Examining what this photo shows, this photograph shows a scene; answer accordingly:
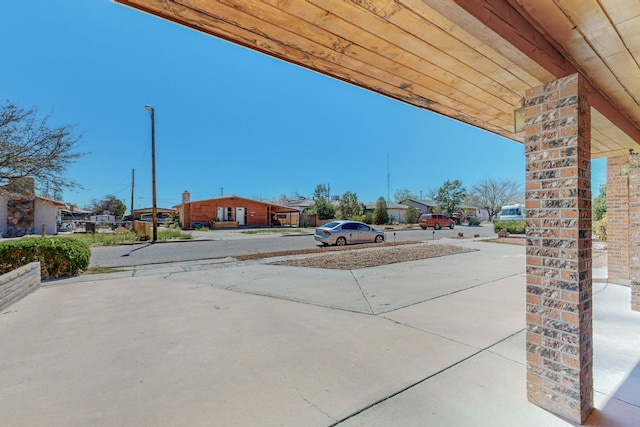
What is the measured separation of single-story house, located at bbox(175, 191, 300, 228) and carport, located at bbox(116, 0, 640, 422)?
2993cm

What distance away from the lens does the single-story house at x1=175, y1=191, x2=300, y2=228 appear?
3058cm

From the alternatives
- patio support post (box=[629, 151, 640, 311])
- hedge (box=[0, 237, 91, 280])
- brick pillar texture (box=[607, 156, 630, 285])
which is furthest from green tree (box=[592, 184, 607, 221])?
hedge (box=[0, 237, 91, 280])

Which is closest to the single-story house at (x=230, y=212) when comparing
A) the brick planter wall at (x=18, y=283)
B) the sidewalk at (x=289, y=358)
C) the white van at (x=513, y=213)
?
the white van at (x=513, y=213)

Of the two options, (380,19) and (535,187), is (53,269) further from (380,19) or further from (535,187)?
(535,187)

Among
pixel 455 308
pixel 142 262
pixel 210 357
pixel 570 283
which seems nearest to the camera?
pixel 570 283

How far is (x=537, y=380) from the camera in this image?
2262 mm

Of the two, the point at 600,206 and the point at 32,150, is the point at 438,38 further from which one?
the point at 600,206

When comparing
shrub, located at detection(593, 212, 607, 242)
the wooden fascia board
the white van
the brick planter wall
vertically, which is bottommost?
the brick planter wall

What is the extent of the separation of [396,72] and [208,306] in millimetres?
4534

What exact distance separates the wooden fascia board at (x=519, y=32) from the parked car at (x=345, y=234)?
12.6 meters

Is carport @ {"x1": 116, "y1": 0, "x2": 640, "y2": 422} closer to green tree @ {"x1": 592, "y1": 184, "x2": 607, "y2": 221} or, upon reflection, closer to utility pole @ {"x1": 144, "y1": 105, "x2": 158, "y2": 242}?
green tree @ {"x1": 592, "y1": 184, "x2": 607, "y2": 221}

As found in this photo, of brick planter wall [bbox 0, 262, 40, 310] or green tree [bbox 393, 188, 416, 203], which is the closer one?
brick planter wall [bbox 0, 262, 40, 310]

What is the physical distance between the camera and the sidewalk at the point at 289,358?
2.23m

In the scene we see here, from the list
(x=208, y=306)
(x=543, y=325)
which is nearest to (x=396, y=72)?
(x=543, y=325)
